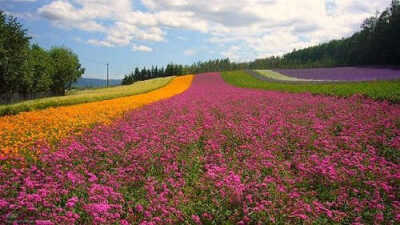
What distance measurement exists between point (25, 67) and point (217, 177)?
116 ft

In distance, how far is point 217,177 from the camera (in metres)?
6.51

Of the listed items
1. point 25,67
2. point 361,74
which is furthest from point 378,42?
point 25,67

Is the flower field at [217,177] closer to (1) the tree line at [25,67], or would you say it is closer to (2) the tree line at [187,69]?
(1) the tree line at [25,67]

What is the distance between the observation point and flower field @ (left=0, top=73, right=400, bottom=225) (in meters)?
5.02

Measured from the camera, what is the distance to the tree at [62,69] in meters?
65.6

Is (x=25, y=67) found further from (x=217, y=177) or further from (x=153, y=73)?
(x=153, y=73)

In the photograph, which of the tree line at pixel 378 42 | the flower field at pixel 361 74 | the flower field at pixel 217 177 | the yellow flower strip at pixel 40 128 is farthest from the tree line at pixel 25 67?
the tree line at pixel 378 42

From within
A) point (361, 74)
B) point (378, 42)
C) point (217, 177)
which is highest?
point (378, 42)

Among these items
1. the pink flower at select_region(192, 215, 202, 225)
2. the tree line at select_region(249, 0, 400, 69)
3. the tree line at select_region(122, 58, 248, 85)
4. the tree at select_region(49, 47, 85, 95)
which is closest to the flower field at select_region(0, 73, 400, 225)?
the pink flower at select_region(192, 215, 202, 225)

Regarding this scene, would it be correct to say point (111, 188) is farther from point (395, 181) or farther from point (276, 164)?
point (395, 181)

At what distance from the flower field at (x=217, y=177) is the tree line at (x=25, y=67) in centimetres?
2546

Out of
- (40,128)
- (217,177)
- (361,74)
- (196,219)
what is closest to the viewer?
(196,219)

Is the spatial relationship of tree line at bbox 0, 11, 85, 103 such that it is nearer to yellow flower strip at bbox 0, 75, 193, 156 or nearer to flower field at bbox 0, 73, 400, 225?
yellow flower strip at bbox 0, 75, 193, 156

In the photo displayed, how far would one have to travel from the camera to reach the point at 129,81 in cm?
12719
